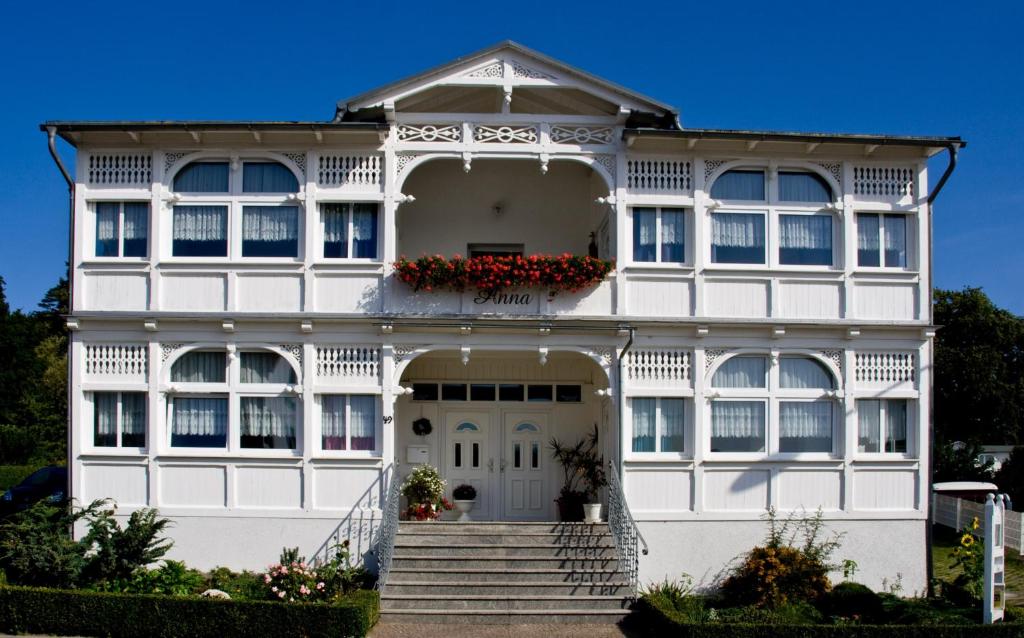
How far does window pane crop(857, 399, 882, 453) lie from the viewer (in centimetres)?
1578

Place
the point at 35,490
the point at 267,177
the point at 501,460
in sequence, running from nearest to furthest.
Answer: the point at 267,177 → the point at 501,460 → the point at 35,490

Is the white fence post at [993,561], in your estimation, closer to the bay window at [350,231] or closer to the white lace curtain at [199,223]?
the bay window at [350,231]

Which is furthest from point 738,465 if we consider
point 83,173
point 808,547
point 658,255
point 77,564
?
point 83,173

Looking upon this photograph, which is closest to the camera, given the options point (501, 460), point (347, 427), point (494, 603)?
point (494, 603)

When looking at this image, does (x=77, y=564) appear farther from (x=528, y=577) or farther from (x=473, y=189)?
(x=473, y=189)

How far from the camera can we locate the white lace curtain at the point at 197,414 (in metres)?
15.5

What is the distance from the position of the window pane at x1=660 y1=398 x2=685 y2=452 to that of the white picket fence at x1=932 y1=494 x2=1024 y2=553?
26.8ft

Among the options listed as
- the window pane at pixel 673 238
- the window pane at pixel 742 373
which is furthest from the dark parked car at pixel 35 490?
the window pane at pixel 742 373

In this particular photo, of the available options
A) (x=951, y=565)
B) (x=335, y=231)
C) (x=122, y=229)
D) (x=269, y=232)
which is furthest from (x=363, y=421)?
(x=951, y=565)

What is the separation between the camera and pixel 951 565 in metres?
16.0

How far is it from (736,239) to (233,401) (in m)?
9.59

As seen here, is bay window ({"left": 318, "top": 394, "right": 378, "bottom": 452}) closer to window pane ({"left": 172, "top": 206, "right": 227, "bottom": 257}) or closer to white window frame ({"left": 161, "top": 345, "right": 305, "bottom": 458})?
white window frame ({"left": 161, "top": 345, "right": 305, "bottom": 458})

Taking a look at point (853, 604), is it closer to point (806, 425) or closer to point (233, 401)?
point (806, 425)

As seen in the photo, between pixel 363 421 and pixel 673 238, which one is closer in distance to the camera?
pixel 363 421
